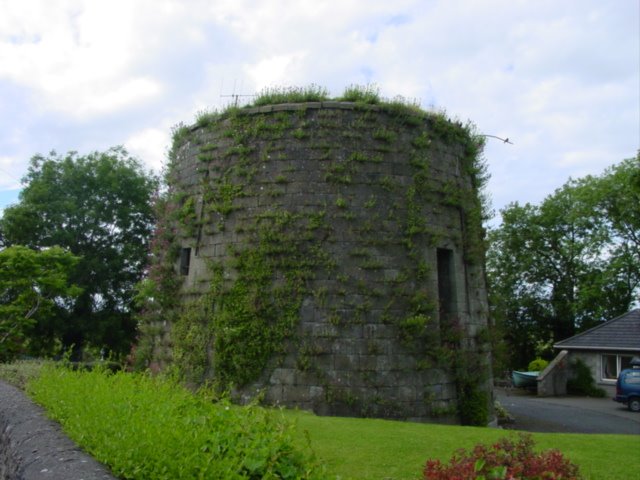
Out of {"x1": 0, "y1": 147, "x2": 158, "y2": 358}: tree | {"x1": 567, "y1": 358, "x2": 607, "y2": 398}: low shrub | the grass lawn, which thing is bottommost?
the grass lawn

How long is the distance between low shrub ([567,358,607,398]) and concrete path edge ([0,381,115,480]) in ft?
76.9

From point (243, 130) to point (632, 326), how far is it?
67.6 ft

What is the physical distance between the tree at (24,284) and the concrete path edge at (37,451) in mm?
7368

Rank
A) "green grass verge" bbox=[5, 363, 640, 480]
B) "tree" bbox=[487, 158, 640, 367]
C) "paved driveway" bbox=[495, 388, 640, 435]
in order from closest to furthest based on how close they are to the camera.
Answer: "green grass verge" bbox=[5, 363, 640, 480] → "paved driveway" bbox=[495, 388, 640, 435] → "tree" bbox=[487, 158, 640, 367]

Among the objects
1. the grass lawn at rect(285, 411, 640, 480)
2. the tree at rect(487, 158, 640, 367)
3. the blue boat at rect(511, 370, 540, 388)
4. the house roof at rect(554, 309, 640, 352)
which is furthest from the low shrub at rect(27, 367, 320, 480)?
the tree at rect(487, 158, 640, 367)

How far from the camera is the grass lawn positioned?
17.0 ft

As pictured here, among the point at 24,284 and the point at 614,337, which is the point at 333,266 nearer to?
the point at 24,284

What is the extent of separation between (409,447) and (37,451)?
3.55 m

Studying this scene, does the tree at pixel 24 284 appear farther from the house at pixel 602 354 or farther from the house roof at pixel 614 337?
the house roof at pixel 614 337

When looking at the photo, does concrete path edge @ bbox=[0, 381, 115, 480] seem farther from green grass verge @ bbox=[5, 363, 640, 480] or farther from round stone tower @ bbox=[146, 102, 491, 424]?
round stone tower @ bbox=[146, 102, 491, 424]

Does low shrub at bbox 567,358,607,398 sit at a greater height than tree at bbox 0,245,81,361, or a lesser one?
lesser

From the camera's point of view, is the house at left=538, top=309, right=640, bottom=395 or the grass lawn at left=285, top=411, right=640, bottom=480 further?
the house at left=538, top=309, right=640, bottom=395

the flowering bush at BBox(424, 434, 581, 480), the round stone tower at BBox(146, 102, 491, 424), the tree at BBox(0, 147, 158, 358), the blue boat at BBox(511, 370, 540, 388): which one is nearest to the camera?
the flowering bush at BBox(424, 434, 581, 480)

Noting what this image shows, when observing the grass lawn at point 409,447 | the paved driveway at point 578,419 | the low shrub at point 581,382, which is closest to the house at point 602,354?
the low shrub at point 581,382
